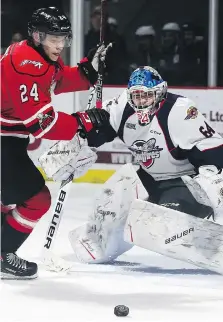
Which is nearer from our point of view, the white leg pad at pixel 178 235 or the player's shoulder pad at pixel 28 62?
the player's shoulder pad at pixel 28 62

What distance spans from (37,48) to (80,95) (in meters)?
2.92

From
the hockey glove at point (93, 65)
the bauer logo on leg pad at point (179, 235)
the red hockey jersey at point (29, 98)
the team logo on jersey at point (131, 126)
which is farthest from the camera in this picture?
the hockey glove at point (93, 65)

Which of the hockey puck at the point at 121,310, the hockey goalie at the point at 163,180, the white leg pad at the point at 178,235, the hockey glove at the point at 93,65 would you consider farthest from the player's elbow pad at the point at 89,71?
the hockey puck at the point at 121,310

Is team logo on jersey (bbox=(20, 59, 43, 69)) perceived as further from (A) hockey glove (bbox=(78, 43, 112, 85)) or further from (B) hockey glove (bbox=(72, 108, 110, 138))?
(A) hockey glove (bbox=(78, 43, 112, 85))

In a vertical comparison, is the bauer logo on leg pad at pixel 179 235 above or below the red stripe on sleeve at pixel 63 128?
below

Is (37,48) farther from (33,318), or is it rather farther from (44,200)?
(33,318)

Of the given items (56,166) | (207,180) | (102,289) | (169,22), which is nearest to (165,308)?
(102,289)

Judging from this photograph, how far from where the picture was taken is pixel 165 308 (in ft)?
10.8

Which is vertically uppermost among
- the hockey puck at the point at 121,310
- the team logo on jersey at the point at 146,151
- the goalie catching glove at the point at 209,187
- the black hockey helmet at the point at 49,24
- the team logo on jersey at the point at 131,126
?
the black hockey helmet at the point at 49,24

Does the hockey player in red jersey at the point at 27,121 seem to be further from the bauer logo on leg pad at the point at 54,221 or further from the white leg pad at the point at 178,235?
the white leg pad at the point at 178,235

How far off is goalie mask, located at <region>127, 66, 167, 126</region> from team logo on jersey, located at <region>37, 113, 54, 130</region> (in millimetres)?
355

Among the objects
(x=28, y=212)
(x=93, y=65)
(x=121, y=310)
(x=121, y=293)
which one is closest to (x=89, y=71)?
(x=93, y=65)

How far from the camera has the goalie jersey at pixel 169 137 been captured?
3771 mm

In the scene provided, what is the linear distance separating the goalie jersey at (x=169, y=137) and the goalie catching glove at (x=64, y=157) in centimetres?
7
